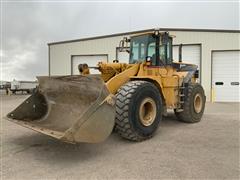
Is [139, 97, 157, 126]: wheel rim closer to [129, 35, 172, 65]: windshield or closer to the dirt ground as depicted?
the dirt ground

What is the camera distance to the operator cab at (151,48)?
23.7 ft

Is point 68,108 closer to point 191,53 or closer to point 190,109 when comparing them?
point 190,109

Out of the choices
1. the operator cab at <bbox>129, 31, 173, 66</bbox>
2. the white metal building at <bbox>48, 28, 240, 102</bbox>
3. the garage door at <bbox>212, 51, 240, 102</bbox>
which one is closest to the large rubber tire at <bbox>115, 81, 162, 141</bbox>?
the operator cab at <bbox>129, 31, 173, 66</bbox>

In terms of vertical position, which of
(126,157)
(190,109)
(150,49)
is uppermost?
(150,49)

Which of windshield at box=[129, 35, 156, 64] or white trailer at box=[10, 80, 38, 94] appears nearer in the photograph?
windshield at box=[129, 35, 156, 64]

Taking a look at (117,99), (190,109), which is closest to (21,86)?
(190,109)

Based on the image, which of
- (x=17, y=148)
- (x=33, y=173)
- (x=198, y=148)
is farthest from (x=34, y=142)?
(x=198, y=148)

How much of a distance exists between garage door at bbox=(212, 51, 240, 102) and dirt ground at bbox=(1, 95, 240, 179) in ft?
35.2

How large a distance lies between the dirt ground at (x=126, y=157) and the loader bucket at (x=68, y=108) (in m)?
0.45

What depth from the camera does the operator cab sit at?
7211 millimetres

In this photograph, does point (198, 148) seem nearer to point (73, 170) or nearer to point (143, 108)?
point (143, 108)

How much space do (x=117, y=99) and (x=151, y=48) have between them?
224 centimetres

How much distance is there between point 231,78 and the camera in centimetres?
1700

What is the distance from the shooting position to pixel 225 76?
56.2 feet
